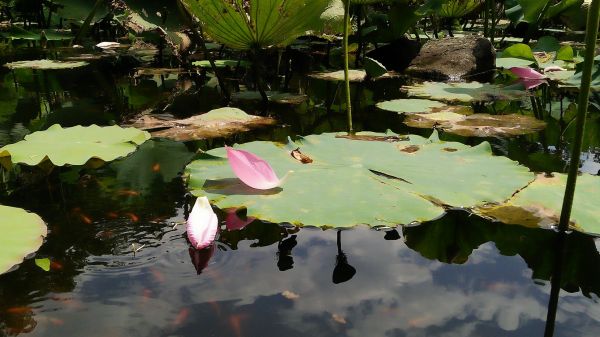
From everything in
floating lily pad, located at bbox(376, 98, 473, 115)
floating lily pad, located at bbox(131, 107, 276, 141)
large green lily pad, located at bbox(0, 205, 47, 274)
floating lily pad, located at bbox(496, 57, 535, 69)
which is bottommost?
floating lily pad, located at bbox(376, 98, 473, 115)

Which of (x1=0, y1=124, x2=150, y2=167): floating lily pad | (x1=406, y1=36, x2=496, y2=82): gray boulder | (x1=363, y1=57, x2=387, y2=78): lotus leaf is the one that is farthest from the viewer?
(x1=406, y1=36, x2=496, y2=82): gray boulder

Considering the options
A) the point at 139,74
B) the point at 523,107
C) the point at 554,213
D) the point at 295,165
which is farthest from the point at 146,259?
the point at 139,74

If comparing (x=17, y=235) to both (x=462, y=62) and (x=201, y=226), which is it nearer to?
(x=201, y=226)

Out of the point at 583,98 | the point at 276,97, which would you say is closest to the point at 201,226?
the point at 583,98

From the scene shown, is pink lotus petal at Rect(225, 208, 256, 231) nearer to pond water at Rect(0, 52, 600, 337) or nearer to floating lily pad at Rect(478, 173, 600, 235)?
pond water at Rect(0, 52, 600, 337)

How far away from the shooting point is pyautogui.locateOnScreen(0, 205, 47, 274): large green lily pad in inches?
38.0

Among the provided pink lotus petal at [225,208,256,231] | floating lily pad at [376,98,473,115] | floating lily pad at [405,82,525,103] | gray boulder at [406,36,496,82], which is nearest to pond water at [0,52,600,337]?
pink lotus petal at [225,208,256,231]

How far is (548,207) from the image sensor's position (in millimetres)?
1263

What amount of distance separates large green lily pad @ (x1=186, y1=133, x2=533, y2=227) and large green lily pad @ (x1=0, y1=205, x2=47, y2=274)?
370mm

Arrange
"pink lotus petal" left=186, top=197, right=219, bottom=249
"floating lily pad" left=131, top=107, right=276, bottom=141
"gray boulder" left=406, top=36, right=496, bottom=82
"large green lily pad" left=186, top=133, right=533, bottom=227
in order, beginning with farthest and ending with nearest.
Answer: "gray boulder" left=406, top=36, right=496, bottom=82
"floating lily pad" left=131, top=107, right=276, bottom=141
"large green lily pad" left=186, top=133, right=533, bottom=227
"pink lotus petal" left=186, top=197, right=219, bottom=249

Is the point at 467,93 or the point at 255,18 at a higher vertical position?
the point at 255,18

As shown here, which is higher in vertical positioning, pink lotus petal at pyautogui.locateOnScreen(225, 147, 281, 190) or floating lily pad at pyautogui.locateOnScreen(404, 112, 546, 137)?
pink lotus petal at pyautogui.locateOnScreen(225, 147, 281, 190)

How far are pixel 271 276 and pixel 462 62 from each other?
348 centimetres

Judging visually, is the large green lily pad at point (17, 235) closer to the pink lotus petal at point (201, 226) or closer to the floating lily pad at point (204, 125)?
the pink lotus petal at point (201, 226)
